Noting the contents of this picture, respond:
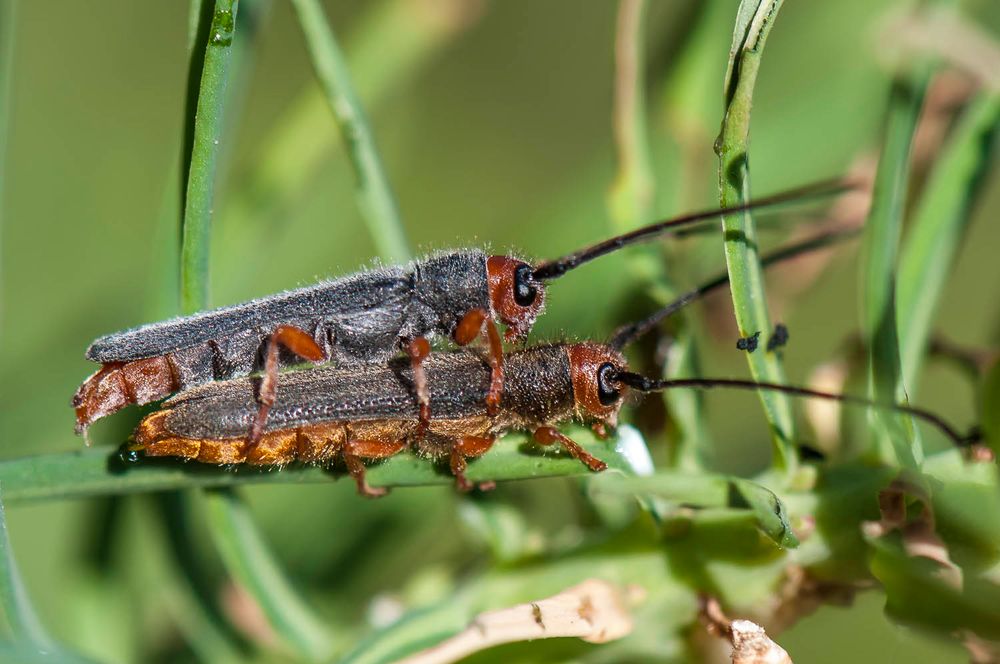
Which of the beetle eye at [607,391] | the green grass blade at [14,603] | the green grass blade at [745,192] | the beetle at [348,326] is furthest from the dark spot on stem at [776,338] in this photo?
the green grass blade at [14,603]

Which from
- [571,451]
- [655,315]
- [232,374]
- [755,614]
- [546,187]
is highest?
[546,187]

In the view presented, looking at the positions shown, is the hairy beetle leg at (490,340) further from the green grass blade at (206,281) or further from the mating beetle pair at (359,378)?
the green grass blade at (206,281)

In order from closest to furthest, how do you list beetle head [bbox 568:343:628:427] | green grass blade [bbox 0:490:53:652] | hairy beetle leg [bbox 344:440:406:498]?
green grass blade [bbox 0:490:53:652], hairy beetle leg [bbox 344:440:406:498], beetle head [bbox 568:343:628:427]

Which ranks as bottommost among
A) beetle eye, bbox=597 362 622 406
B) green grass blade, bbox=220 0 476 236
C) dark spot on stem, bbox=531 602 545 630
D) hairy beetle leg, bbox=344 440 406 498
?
dark spot on stem, bbox=531 602 545 630

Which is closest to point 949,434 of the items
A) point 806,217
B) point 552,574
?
point 552,574

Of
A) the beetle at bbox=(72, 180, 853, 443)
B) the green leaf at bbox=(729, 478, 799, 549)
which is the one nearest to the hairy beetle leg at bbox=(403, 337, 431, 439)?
the beetle at bbox=(72, 180, 853, 443)

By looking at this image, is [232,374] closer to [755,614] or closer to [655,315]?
[655,315]

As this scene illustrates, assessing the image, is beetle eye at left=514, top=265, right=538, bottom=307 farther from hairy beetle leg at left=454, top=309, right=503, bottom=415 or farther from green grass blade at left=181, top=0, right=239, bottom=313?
green grass blade at left=181, top=0, right=239, bottom=313
